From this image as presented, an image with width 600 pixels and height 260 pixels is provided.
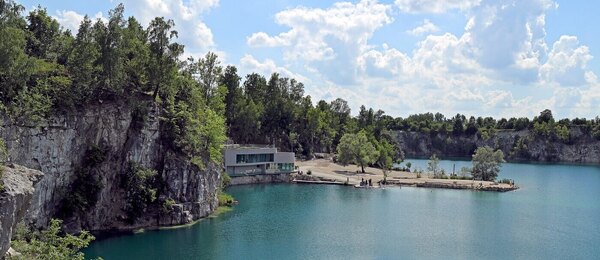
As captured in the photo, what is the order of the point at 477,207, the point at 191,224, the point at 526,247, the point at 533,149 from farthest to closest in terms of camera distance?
1. the point at 533,149
2. the point at 477,207
3. the point at 191,224
4. the point at 526,247

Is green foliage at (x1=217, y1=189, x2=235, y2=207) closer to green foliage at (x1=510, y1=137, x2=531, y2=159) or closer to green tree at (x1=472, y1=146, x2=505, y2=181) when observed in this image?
green tree at (x1=472, y1=146, x2=505, y2=181)

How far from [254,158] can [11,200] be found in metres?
66.3

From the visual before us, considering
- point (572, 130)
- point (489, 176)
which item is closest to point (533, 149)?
point (572, 130)

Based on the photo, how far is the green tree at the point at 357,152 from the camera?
3949 inches

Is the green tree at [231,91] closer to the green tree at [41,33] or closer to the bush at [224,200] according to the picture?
the bush at [224,200]

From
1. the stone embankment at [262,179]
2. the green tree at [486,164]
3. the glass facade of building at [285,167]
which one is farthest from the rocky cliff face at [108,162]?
the green tree at [486,164]

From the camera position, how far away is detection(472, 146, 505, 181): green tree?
3654 inches

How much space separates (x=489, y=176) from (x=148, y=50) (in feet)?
216

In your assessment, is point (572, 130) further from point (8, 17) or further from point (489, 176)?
point (8, 17)

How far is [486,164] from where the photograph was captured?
93.8m

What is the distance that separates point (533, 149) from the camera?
180 m

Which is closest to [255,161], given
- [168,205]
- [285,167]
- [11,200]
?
[285,167]

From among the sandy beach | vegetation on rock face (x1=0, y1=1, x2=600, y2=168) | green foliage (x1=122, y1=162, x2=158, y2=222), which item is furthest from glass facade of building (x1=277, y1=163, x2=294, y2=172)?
green foliage (x1=122, y1=162, x2=158, y2=222)

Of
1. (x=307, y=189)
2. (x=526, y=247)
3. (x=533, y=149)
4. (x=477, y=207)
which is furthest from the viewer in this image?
(x=533, y=149)
